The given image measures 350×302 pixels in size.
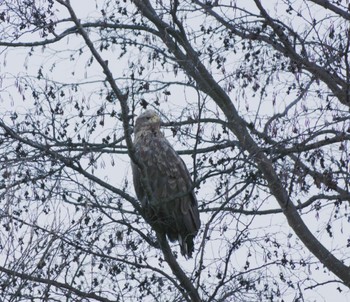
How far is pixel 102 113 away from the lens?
28.9 feet

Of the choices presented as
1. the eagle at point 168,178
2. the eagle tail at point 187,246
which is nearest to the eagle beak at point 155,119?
the eagle at point 168,178

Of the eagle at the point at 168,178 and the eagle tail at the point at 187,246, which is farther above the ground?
the eagle at the point at 168,178

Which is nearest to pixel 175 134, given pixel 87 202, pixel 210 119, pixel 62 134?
pixel 210 119

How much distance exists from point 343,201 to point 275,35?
1490mm

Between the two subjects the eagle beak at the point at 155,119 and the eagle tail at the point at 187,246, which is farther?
the eagle beak at the point at 155,119

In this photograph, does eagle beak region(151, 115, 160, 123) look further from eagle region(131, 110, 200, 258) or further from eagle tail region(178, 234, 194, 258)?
eagle tail region(178, 234, 194, 258)

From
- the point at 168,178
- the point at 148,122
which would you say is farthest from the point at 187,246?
the point at 148,122

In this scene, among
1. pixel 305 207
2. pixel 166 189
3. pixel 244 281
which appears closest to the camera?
pixel 244 281

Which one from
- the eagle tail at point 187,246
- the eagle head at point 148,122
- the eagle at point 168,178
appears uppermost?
the eagle head at point 148,122

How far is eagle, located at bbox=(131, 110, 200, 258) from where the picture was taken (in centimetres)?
898

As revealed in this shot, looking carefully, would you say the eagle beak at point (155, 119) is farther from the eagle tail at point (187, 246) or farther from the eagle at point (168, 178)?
the eagle tail at point (187, 246)

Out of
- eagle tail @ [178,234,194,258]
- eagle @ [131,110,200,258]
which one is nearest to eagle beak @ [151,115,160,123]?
eagle @ [131,110,200,258]

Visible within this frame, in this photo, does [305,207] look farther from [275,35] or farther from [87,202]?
[87,202]

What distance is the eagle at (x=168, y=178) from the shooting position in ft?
29.5
